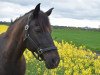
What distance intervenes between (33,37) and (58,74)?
474 centimetres

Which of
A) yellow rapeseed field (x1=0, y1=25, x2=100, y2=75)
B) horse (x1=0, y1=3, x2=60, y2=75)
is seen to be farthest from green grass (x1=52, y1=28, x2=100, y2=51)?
horse (x1=0, y1=3, x2=60, y2=75)

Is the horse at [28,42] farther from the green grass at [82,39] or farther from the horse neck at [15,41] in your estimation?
the green grass at [82,39]

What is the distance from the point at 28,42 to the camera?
7.16 m

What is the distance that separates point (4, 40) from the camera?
310 inches

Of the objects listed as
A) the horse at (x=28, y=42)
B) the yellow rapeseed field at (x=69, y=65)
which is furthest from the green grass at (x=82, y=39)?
the horse at (x=28, y=42)

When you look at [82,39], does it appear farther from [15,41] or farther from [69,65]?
[15,41]

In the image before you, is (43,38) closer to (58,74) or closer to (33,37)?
(33,37)

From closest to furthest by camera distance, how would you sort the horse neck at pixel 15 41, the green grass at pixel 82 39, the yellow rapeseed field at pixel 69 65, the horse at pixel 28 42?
the horse at pixel 28 42 < the horse neck at pixel 15 41 < the yellow rapeseed field at pixel 69 65 < the green grass at pixel 82 39

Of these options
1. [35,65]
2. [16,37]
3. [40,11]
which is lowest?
[35,65]

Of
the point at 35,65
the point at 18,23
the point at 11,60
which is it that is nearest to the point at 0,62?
the point at 11,60

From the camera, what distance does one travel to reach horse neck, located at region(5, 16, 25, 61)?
24.3 feet

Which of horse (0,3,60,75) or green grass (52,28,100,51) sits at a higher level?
horse (0,3,60,75)

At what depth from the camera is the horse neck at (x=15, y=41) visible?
7.41 meters

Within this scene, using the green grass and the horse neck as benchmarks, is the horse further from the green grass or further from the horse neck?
the green grass
